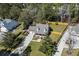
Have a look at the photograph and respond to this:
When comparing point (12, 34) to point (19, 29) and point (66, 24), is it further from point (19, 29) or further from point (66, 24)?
point (66, 24)

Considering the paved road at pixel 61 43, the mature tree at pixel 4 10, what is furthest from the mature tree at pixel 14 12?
the paved road at pixel 61 43

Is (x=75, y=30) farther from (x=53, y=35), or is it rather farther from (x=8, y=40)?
(x=8, y=40)

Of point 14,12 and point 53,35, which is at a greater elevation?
point 14,12

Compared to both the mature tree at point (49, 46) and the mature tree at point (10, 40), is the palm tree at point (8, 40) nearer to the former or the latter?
the mature tree at point (10, 40)

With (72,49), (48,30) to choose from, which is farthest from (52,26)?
(72,49)

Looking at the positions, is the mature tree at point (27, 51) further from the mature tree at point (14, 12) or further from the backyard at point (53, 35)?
the mature tree at point (14, 12)

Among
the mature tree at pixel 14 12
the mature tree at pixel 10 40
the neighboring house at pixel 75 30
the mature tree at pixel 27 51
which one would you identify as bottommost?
the mature tree at pixel 27 51

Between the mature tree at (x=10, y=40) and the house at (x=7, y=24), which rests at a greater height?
the house at (x=7, y=24)

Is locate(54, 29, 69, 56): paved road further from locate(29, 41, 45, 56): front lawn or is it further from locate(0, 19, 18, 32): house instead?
locate(0, 19, 18, 32): house

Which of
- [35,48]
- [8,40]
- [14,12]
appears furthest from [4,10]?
[35,48]
